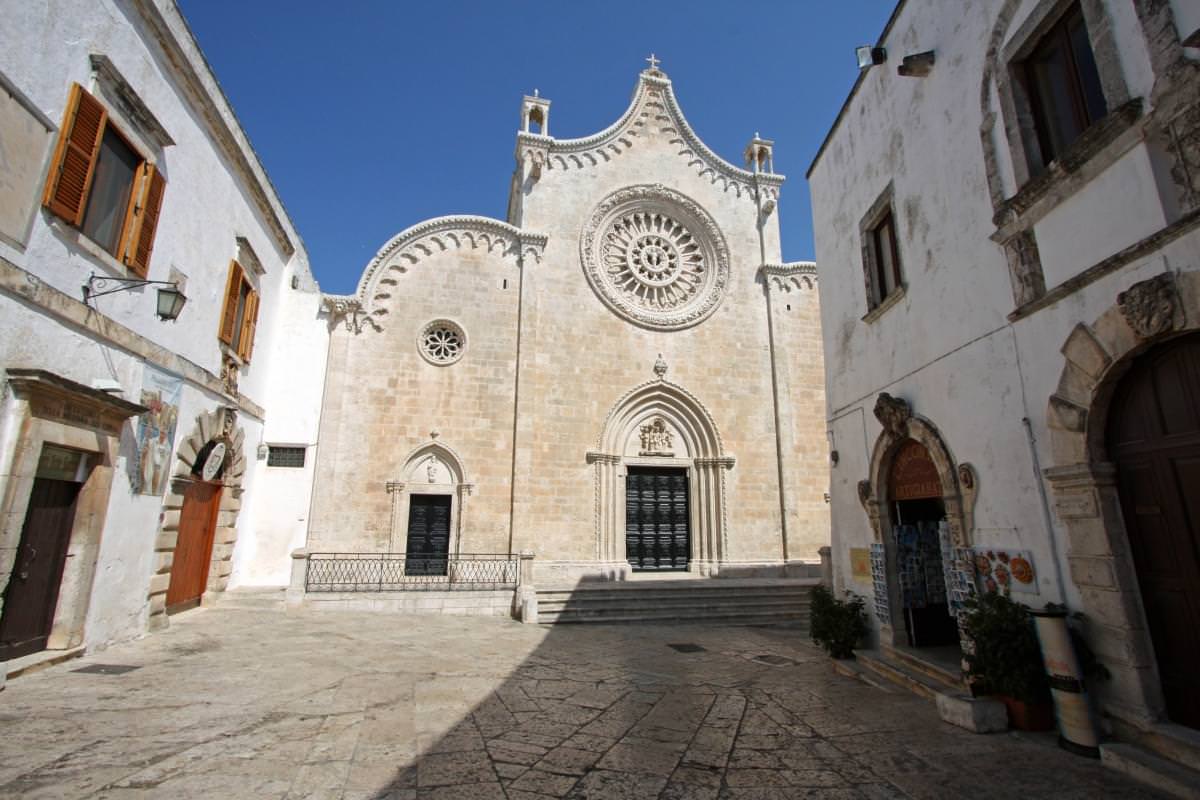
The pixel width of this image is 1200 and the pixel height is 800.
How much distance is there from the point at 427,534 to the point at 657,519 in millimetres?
5931

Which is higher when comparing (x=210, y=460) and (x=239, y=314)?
(x=239, y=314)

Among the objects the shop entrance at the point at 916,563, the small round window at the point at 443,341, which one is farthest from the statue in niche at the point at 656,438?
the shop entrance at the point at 916,563

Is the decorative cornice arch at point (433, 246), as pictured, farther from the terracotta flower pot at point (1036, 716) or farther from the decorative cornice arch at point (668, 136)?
the terracotta flower pot at point (1036, 716)

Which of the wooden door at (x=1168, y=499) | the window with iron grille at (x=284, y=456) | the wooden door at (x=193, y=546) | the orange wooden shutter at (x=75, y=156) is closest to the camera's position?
the wooden door at (x=1168, y=499)

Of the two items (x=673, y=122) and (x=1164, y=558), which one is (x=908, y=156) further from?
(x=673, y=122)

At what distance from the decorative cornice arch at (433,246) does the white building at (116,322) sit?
3.28 meters

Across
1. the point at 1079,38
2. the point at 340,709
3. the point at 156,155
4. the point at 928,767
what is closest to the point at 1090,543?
the point at 928,767

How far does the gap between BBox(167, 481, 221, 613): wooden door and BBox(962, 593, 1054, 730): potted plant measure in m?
10.7

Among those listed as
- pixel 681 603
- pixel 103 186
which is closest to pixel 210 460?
pixel 103 186

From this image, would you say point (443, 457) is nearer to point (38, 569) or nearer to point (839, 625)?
point (38, 569)

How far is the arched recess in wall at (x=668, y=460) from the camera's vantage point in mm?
15164

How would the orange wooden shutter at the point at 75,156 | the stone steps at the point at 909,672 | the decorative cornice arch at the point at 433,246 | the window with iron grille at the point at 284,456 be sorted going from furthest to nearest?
the decorative cornice arch at the point at 433,246, the window with iron grille at the point at 284,456, the orange wooden shutter at the point at 75,156, the stone steps at the point at 909,672

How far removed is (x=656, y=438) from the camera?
16.2m

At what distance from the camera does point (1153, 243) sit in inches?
154
